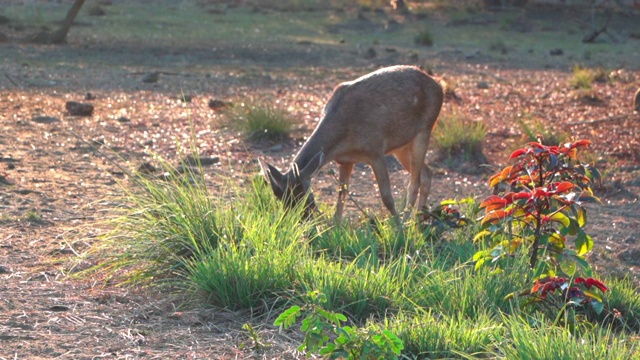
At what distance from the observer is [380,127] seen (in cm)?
887

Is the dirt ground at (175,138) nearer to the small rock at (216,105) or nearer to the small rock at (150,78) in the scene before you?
the small rock at (216,105)

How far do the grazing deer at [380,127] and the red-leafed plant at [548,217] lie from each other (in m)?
1.96

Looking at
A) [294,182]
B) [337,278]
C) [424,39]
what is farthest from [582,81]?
[337,278]

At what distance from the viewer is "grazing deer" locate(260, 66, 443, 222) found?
855cm

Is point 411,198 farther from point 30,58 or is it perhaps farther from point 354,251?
point 30,58

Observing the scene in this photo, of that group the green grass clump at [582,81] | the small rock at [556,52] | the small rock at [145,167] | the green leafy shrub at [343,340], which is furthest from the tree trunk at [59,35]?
the green leafy shrub at [343,340]

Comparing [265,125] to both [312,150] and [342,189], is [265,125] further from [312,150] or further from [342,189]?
[342,189]

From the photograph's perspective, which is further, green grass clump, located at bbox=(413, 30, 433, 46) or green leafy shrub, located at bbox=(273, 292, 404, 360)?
green grass clump, located at bbox=(413, 30, 433, 46)

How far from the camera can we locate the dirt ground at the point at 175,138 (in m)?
5.63

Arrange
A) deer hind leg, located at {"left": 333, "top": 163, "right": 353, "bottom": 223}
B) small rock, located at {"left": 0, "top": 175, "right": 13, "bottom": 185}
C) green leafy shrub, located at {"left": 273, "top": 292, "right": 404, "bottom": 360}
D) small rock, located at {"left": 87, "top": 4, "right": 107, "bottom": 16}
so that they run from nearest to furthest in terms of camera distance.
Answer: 1. green leafy shrub, located at {"left": 273, "top": 292, "right": 404, "bottom": 360}
2. deer hind leg, located at {"left": 333, "top": 163, "right": 353, "bottom": 223}
3. small rock, located at {"left": 0, "top": 175, "right": 13, "bottom": 185}
4. small rock, located at {"left": 87, "top": 4, "right": 107, "bottom": 16}

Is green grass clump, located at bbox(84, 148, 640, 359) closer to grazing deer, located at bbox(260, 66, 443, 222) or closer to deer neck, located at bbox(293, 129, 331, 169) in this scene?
deer neck, located at bbox(293, 129, 331, 169)

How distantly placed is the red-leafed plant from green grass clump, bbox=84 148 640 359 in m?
0.18

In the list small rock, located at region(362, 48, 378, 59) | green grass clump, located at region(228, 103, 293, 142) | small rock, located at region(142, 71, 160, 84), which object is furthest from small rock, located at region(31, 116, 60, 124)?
small rock, located at region(362, 48, 378, 59)

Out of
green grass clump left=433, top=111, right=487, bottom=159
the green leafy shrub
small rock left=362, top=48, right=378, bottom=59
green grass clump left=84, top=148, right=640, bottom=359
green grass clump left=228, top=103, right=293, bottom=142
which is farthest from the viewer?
small rock left=362, top=48, right=378, bottom=59
